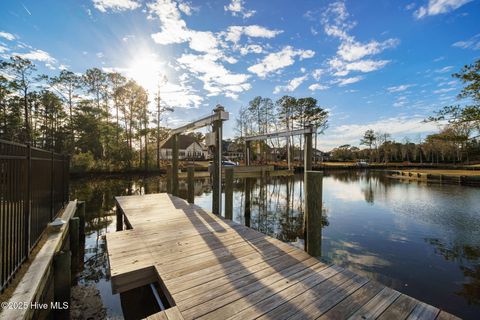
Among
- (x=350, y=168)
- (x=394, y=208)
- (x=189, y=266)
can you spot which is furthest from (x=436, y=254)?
(x=350, y=168)

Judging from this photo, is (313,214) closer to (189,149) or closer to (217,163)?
(217,163)

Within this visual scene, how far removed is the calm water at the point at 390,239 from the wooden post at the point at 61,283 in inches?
26.3

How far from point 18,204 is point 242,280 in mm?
3128

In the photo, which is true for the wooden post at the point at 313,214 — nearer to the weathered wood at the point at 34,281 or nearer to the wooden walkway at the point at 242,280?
the wooden walkway at the point at 242,280

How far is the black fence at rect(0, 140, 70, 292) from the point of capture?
2348 millimetres

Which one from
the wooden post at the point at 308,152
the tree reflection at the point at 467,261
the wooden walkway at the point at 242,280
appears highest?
the wooden post at the point at 308,152

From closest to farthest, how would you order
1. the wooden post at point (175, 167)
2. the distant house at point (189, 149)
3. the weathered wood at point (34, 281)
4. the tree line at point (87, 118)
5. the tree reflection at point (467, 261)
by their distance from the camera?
the weathered wood at point (34, 281)
the tree reflection at point (467, 261)
the wooden post at point (175, 167)
the tree line at point (87, 118)
the distant house at point (189, 149)

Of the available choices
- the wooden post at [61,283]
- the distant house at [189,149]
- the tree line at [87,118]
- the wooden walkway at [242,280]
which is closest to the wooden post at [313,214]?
the wooden walkway at [242,280]

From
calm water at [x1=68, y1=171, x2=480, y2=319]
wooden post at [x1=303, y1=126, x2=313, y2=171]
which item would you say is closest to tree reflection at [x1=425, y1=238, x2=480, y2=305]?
calm water at [x1=68, y1=171, x2=480, y2=319]

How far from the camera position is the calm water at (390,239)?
170 inches

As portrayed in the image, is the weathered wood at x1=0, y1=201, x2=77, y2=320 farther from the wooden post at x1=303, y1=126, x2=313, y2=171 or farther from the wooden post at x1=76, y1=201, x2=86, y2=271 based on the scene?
the wooden post at x1=303, y1=126, x2=313, y2=171

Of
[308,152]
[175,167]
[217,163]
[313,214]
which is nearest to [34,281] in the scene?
Result: [313,214]

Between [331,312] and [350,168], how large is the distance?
150 ft

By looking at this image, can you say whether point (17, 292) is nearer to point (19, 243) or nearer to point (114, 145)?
point (19, 243)
